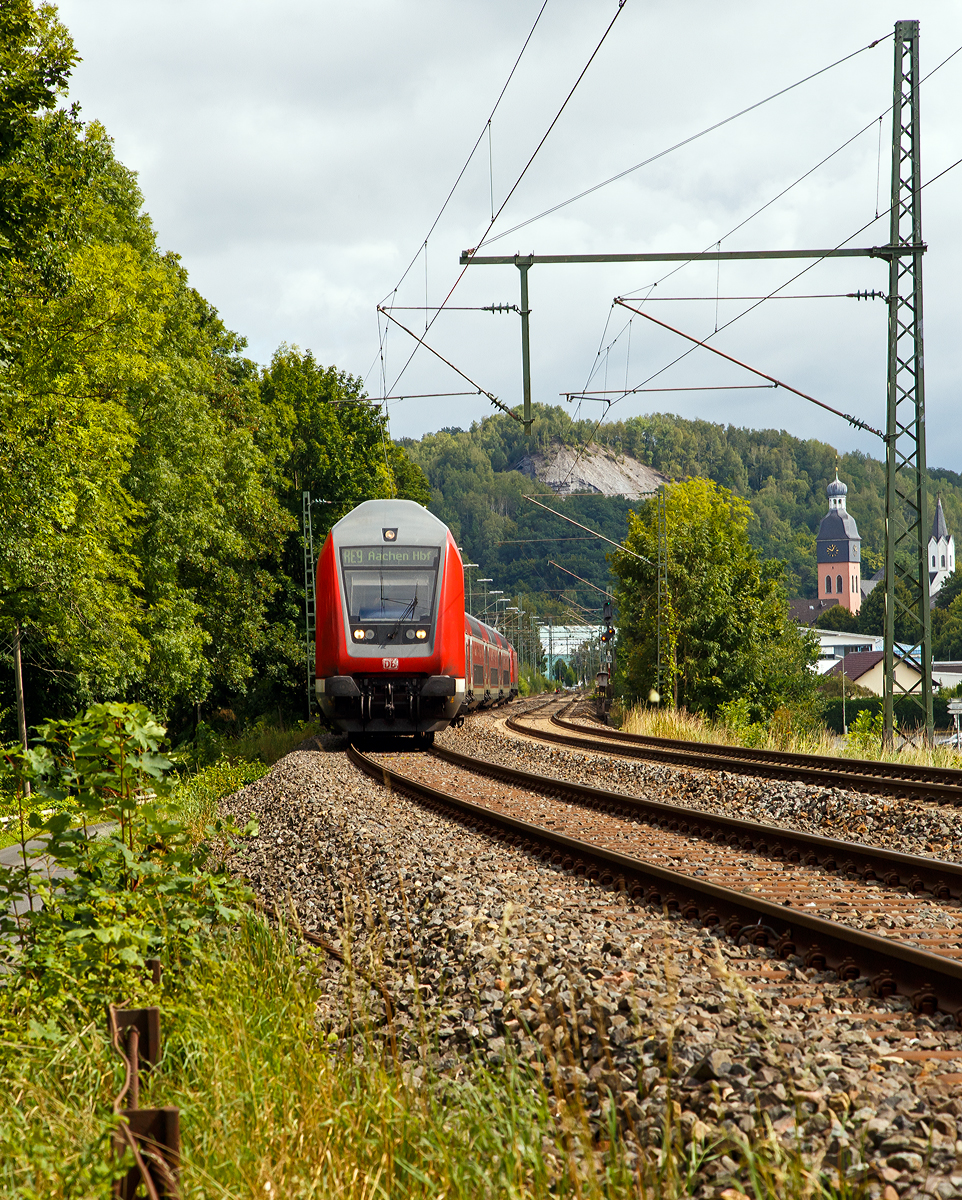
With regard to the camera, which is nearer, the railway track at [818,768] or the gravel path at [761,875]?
the gravel path at [761,875]

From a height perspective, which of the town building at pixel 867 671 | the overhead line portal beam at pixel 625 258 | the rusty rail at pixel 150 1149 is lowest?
the town building at pixel 867 671

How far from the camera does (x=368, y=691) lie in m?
18.7

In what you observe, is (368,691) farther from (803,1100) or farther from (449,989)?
(803,1100)

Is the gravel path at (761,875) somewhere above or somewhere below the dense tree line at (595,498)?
below

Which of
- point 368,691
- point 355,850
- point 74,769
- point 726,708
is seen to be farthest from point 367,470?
point 74,769

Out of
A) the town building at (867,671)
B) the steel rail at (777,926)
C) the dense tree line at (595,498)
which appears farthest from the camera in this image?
the town building at (867,671)

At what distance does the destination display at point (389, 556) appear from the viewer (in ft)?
61.9

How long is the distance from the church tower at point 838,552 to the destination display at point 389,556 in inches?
6998

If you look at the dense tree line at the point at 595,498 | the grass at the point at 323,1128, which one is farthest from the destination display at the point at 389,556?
the dense tree line at the point at 595,498

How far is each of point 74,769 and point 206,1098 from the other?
1832mm

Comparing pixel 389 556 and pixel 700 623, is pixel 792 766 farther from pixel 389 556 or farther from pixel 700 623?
pixel 700 623

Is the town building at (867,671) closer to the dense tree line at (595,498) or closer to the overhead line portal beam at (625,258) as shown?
the dense tree line at (595,498)

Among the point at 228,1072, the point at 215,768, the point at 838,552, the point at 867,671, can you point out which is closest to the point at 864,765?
the point at 228,1072

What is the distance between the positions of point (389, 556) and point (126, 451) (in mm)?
8705
